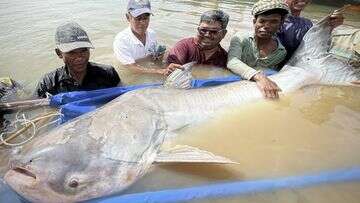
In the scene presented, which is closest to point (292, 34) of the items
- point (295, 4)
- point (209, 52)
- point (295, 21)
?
point (295, 21)

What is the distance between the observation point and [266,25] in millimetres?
4773

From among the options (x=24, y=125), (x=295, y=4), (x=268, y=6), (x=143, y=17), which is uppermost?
(x=268, y=6)

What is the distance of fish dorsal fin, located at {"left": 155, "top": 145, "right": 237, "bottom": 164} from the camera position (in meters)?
2.76

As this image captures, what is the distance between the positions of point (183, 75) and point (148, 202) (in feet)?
5.82

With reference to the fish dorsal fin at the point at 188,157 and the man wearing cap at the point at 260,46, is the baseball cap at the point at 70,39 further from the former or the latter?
the man wearing cap at the point at 260,46

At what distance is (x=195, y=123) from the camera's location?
3.46m

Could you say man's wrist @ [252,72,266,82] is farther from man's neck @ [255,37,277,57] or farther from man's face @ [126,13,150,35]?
man's face @ [126,13,150,35]

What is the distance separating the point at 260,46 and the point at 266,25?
1.21ft

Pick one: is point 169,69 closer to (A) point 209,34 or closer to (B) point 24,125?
(A) point 209,34

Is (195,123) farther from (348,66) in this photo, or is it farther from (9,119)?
(348,66)

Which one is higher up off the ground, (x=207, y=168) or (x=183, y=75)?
(x=183, y=75)

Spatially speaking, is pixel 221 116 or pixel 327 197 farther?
pixel 221 116

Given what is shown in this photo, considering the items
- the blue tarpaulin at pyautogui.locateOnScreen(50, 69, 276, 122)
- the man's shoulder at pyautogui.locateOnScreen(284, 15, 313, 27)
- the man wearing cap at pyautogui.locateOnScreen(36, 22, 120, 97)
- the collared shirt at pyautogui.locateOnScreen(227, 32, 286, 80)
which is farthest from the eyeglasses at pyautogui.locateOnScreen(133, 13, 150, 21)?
the man's shoulder at pyautogui.locateOnScreen(284, 15, 313, 27)

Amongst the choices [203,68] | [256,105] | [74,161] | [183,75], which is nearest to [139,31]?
[203,68]
